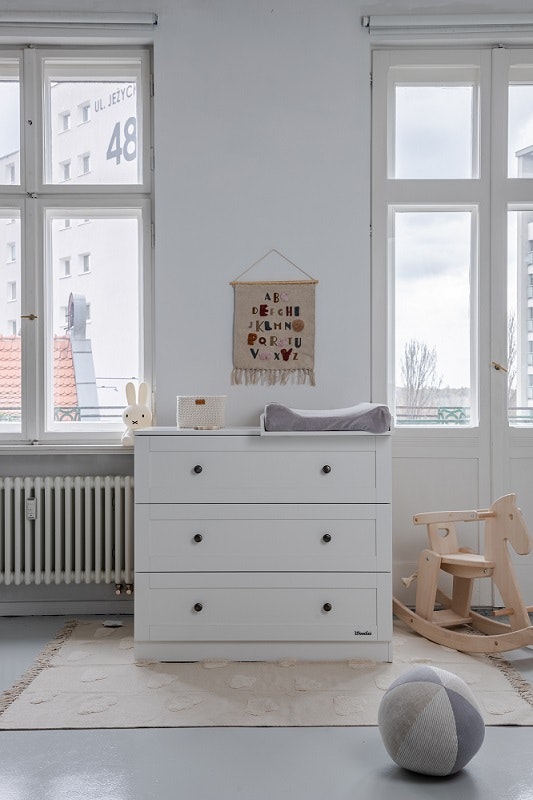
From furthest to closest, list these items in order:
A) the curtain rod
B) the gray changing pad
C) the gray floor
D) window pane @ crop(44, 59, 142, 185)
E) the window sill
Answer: window pane @ crop(44, 59, 142, 185) → the window sill → the curtain rod → the gray changing pad → the gray floor

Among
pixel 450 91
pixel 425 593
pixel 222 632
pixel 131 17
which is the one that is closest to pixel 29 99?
pixel 131 17

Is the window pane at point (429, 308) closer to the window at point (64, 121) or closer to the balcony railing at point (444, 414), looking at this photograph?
the balcony railing at point (444, 414)

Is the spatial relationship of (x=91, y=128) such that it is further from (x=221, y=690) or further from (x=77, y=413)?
(x=221, y=690)

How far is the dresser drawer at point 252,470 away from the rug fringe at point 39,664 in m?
0.73

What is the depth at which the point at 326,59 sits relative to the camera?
144 inches

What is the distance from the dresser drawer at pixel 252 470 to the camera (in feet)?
10.0

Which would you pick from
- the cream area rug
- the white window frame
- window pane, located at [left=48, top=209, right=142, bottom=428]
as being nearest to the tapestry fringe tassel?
the white window frame

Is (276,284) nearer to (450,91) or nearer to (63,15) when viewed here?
(450,91)

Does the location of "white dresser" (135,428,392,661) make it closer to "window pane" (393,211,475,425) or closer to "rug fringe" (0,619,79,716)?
"rug fringe" (0,619,79,716)

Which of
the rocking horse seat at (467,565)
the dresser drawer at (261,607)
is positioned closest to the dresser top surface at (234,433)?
the dresser drawer at (261,607)

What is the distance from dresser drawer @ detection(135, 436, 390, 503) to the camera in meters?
3.05

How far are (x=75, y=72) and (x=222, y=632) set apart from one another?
275 centimetres

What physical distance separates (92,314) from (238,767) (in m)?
2.36

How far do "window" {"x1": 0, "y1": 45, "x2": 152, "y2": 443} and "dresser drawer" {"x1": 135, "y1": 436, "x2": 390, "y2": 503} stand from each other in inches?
31.2
